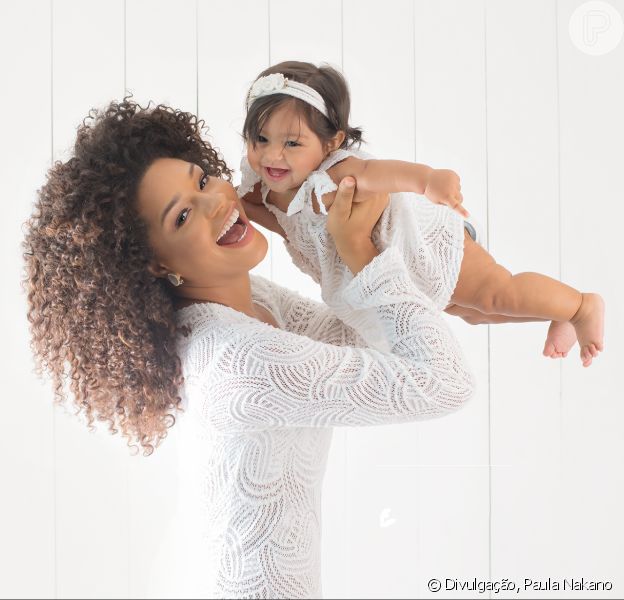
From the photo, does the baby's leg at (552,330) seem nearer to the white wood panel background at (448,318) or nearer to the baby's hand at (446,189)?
the baby's hand at (446,189)

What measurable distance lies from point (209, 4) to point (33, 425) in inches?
48.5

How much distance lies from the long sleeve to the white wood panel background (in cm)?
97

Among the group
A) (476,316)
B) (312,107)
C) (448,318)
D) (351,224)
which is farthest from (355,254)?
(448,318)

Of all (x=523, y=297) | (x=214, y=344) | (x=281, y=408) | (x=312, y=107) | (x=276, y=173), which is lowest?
(x=281, y=408)

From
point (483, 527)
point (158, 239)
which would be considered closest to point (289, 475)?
point (158, 239)

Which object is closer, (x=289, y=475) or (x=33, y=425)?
(x=289, y=475)

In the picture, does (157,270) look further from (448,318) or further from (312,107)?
(448,318)

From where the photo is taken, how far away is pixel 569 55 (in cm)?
239

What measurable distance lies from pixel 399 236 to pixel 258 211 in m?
0.30

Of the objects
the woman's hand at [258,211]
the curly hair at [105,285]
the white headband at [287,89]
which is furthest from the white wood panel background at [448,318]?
the curly hair at [105,285]

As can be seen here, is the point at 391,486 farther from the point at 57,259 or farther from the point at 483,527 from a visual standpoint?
the point at 57,259

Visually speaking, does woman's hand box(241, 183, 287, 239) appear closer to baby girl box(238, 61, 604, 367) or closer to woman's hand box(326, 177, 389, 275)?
baby girl box(238, 61, 604, 367)

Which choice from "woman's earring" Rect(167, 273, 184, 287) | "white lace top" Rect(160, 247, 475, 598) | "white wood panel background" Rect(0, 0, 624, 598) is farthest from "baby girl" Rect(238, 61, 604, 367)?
"white wood panel background" Rect(0, 0, 624, 598)

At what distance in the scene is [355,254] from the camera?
1.54m
